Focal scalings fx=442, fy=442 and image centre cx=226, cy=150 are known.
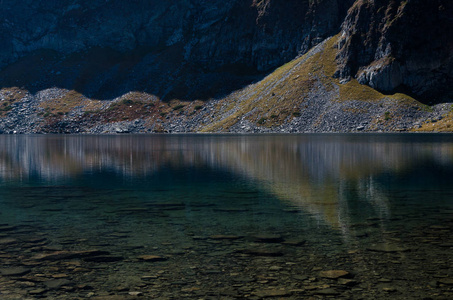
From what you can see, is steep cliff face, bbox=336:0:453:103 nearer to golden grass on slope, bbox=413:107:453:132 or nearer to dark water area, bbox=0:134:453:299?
golden grass on slope, bbox=413:107:453:132

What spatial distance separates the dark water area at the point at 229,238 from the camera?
13242mm

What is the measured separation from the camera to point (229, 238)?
61.6 feet

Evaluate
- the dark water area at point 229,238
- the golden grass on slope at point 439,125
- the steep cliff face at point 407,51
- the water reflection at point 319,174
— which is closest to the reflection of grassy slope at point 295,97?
the steep cliff face at point 407,51

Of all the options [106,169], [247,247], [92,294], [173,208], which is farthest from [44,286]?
[106,169]

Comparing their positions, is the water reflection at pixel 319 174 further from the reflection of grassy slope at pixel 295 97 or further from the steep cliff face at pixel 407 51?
the steep cliff face at pixel 407 51

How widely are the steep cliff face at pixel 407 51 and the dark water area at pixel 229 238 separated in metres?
157

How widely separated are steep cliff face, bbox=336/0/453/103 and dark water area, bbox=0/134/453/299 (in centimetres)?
15670

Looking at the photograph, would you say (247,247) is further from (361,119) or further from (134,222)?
(361,119)

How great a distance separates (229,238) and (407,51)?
190 metres

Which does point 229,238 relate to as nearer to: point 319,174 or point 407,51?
point 319,174

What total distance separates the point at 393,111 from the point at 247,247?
159 m

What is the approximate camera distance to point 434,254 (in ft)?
52.1

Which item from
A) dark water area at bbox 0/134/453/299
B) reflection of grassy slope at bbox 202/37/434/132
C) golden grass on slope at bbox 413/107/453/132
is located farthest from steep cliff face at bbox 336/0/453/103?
dark water area at bbox 0/134/453/299

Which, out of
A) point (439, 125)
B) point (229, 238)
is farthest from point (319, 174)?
point (439, 125)
